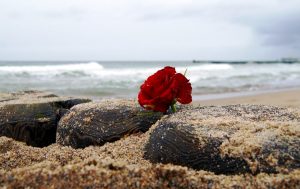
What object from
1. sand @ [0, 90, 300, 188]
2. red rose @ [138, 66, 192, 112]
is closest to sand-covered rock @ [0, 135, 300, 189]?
sand @ [0, 90, 300, 188]

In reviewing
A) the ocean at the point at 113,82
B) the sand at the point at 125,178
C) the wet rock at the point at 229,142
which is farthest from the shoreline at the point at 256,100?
the sand at the point at 125,178

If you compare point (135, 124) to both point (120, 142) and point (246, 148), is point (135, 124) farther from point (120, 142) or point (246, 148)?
point (246, 148)

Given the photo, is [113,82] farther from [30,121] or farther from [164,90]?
[164,90]

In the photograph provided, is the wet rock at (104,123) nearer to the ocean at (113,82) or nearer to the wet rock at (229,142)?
the wet rock at (229,142)

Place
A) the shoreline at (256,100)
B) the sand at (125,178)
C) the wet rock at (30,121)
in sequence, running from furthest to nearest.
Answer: the shoreline at (256,100)
the wet rock at (30,121)
the sand at (125,178)

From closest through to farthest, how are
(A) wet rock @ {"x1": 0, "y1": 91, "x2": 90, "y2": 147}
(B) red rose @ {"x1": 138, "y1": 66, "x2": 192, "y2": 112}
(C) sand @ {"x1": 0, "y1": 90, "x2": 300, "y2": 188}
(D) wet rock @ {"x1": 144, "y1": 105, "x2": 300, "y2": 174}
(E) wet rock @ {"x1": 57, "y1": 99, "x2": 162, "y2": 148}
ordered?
(C) sand @ {"x1": 0, "y1": 90, "x2": 300, "y2": 188} → (D) wet rock @ {"x1": 144, "y1": 105, "x2": 300, "y2": 174} → (B) red rose @ {"x1": 138, "y1": 66, "x2": 192, "y2": 112} → (E) wet rock @ {"x1": 57, "y1": 99, "x2": 162, "y2": 148} → (A) wet rock @ {"x1": 0, "y1": 91, "x2": 90, "y2": 147}

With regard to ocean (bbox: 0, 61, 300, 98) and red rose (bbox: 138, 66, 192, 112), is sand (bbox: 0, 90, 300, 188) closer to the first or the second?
red rose (bbox: 138, 66, 192, 112)

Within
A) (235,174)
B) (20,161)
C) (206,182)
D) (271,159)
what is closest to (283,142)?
(271,159)
